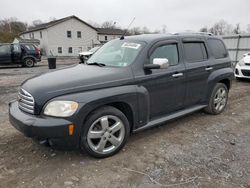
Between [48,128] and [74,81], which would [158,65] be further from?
[48,128]

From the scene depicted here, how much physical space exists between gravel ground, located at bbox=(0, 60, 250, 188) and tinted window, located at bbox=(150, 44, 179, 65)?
133cm

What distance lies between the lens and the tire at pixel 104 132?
308 cm

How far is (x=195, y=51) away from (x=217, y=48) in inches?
35.8

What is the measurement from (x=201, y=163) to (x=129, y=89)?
1466mm

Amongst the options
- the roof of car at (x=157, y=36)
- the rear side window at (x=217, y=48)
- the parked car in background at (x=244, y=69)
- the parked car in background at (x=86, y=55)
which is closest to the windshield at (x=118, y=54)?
the roof of car at (x=157, y=36)

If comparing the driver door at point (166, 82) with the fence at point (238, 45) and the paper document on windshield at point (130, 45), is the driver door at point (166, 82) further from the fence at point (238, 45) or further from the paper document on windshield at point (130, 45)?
the fence at point (238, 45)

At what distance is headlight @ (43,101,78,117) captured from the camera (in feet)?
9.34

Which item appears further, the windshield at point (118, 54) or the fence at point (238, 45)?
the fence at point (238, 45)

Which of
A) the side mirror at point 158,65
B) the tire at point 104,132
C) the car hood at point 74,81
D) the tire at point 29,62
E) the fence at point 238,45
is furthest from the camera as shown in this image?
the tire at point 29,62

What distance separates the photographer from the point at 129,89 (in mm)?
3377

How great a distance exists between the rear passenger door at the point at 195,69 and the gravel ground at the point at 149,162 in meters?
0.63

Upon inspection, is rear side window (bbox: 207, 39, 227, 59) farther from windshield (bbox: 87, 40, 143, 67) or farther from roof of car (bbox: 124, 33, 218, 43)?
windshield (bbox: 87, 40, 143, 67)

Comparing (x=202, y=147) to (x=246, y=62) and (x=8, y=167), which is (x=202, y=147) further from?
(x=246, y=62)

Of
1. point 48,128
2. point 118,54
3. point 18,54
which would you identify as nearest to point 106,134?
point 48,128
